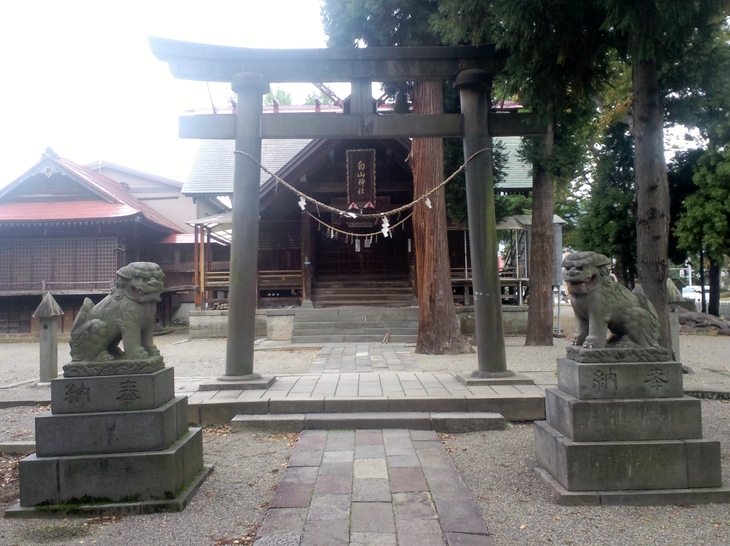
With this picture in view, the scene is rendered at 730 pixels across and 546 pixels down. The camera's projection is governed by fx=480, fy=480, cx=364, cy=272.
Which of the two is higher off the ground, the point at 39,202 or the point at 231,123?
the point at 39,202

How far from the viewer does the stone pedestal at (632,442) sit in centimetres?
329

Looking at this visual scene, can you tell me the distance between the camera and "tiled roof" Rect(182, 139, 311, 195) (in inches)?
661

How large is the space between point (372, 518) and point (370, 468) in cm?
86

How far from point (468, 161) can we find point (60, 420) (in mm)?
5219

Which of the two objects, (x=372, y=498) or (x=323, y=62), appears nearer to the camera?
(x=372, y=498)

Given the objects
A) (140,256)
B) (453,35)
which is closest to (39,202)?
(140,256)

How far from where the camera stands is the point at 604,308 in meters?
3.66

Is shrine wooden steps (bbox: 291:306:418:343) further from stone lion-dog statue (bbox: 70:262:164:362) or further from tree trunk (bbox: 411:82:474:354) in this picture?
stone lion-dog statue (bbox: 70:262:164:362)

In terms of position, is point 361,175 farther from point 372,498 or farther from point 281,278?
point 372,498

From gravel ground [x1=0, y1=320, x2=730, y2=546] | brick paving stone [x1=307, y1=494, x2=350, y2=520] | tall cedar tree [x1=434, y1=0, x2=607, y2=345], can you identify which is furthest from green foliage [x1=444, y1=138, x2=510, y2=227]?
brick paving stone [x1=307, y1=494, x2=350, y2=520]

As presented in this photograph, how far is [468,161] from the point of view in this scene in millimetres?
6324

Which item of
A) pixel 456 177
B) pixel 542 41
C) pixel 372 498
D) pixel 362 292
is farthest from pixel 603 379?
pixel 362 292

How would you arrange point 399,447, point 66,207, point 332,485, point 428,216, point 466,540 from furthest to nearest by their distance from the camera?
point 66,207 < point 428,216 < point 399,447 < point 332,485 < point 466,540

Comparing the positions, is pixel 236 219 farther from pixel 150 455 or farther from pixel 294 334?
pixel 294 334
